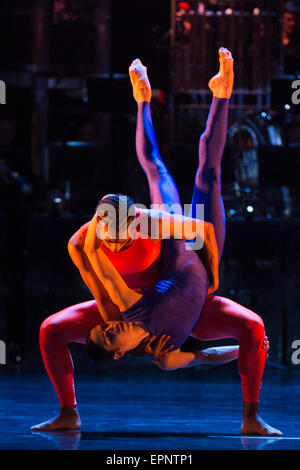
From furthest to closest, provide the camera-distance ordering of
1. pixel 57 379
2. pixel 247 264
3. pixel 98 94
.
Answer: pixel 247 264 < pixel 98 94 < pixel 57 379

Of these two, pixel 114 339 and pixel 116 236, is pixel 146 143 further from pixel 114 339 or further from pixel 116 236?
pixel 114 339

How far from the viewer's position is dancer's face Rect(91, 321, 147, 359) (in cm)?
270

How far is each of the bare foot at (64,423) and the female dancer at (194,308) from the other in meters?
0.47

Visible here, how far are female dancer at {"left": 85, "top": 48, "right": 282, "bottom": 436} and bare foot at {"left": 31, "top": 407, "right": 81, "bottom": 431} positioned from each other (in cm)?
47

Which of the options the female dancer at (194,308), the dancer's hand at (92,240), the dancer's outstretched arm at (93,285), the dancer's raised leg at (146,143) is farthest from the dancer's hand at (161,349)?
the dancer's raised leg at (146,143)

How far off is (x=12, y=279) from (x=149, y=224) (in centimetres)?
277

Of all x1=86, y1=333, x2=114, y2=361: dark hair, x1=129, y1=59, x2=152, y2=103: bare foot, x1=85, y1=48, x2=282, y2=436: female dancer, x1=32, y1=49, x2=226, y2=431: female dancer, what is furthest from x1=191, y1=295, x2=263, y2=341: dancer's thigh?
x1=129, y1=59, x2=152, y2=103: bare foot

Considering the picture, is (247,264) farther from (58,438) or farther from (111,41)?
(58,438)

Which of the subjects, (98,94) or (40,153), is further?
(40,153)

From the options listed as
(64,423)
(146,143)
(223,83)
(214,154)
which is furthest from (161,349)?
(223,83)

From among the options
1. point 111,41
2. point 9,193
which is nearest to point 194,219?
point 9,193

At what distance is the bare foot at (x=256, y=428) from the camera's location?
2959mm

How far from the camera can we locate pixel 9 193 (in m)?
5.35

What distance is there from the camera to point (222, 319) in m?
3.00
